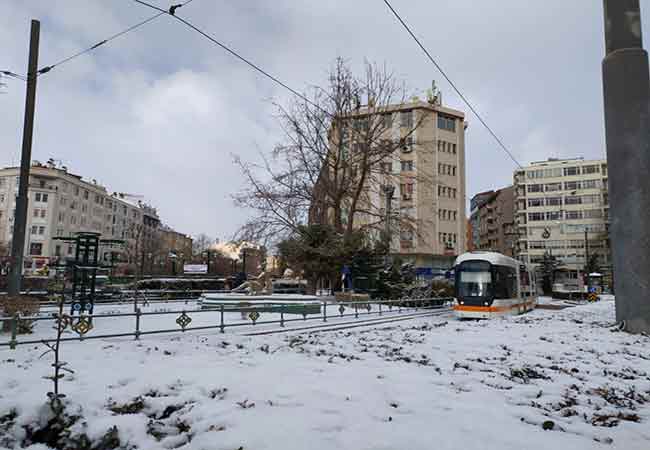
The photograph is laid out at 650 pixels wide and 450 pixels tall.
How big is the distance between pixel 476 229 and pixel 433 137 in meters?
67.8

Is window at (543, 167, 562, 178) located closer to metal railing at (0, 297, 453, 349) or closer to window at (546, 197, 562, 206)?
window at (546, 197, 562, 206)

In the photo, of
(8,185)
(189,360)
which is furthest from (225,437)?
(8,185)

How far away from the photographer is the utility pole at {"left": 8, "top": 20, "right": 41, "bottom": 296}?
12.2m

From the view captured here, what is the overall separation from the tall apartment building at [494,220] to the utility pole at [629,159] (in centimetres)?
8134

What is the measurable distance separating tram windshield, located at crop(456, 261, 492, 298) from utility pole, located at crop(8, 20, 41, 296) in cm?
1720

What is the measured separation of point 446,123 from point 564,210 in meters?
38.3

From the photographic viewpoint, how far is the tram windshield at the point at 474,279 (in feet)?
69.4

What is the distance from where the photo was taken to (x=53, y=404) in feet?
16.0

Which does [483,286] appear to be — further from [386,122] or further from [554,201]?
[554,201]

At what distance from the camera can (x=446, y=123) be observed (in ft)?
205

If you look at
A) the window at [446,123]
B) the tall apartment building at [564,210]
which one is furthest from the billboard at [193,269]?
the tall apartment building at [564,210]

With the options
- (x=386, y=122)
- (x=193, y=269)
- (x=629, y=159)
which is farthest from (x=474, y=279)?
(x=193, y=269)

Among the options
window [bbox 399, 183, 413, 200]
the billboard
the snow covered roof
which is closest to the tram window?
the snow covered roof

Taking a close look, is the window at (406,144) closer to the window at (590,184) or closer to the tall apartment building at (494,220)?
the tall apartment building at (494,220)
